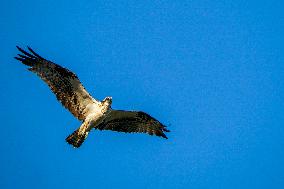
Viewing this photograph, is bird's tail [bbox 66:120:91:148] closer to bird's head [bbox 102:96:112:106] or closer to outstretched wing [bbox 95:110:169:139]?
outstretched wing [bbox 95:110:169:139]

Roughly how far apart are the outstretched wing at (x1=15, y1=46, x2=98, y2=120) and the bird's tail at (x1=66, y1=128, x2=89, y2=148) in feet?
2.04

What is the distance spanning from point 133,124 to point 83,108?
1.80 meters

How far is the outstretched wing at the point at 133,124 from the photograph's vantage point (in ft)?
63.5

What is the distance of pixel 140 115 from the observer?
19391 millimetres

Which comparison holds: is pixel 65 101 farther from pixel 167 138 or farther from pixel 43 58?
pixel 167 138

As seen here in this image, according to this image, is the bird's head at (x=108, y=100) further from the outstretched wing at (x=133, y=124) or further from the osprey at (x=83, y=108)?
the outstretched wing at (x=133, y=124)

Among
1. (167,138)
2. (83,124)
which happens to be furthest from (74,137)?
(167,138)

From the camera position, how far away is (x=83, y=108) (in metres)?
19.2

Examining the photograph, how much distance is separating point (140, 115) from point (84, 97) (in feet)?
6.46

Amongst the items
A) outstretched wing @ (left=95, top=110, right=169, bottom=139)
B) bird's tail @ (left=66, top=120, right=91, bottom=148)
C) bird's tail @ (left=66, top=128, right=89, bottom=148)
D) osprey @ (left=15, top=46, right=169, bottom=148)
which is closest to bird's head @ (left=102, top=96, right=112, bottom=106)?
osprey @ (left=15, top=46, right=169, bottom=148)

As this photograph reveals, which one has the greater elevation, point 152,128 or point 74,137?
point 152,128

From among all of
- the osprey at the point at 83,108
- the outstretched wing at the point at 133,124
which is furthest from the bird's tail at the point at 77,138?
the outstretched wing at the point at 133,124

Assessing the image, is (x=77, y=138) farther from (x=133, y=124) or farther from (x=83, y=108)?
(x=133, y=124)

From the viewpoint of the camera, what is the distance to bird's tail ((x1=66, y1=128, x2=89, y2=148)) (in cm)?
1852
